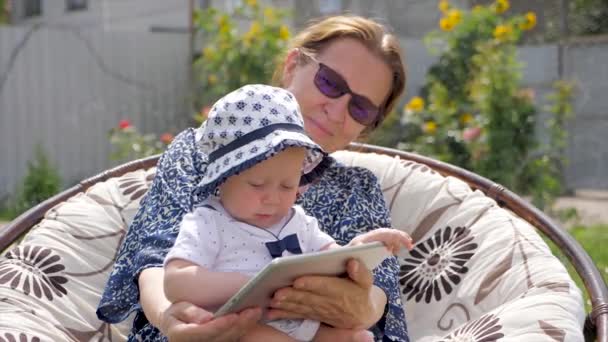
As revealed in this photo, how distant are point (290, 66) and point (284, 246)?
817 mm

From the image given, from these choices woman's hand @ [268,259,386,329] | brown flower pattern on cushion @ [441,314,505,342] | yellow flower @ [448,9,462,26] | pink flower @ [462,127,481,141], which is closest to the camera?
woman's hand @ [268,259,386,329]

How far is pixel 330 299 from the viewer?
62.3 inches

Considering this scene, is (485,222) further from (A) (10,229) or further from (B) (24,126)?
(B) (24,126)

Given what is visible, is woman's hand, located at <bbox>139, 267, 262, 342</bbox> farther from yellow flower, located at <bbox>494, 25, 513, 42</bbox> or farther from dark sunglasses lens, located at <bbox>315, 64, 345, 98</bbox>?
yellow flower, located at <bbox>494, 25, 513, 42</bbox>

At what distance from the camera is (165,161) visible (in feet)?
6.68

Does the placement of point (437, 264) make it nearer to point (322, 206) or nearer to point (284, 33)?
point (322, 206)

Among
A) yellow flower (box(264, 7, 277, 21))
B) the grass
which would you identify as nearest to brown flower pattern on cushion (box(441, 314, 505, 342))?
the grass

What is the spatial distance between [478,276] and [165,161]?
2.82ft

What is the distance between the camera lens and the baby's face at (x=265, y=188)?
5.31ft

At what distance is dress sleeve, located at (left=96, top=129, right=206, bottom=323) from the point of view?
1791 mm

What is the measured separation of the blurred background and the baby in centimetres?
412

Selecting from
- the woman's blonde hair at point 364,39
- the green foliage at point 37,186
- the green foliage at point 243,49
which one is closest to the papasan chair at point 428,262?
the woman's blonde hair at point 364,39

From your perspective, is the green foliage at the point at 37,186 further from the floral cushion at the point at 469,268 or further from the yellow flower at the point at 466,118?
the floral cushion at the point at 469,268

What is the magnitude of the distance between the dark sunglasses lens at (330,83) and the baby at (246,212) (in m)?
0.55
